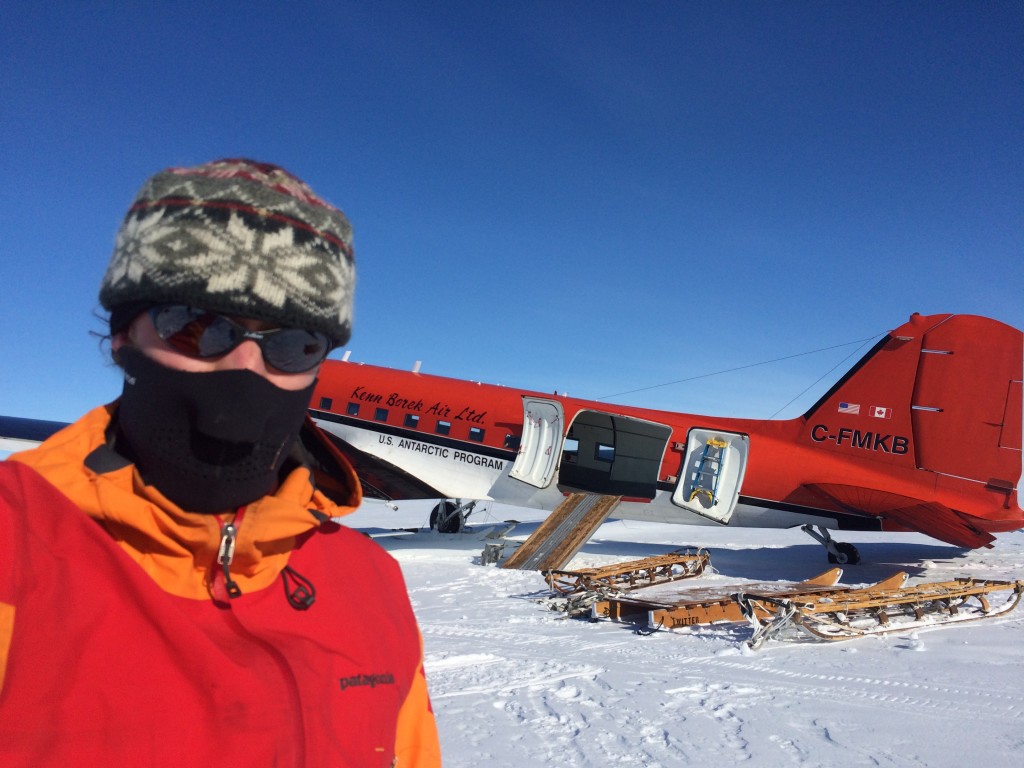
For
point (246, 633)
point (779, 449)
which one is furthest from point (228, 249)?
point (779, 449)

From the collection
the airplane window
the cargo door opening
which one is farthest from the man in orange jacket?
the airplane window

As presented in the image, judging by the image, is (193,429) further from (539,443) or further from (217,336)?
(539,443)

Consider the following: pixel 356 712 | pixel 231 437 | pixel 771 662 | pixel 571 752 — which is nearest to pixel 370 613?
pixel 356 712

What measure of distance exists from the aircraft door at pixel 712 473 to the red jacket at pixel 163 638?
1139cm

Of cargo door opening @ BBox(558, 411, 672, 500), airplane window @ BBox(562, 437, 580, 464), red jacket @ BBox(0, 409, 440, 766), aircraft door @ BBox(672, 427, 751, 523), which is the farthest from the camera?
airplane window @ BBox(562, 437, 580, 464)

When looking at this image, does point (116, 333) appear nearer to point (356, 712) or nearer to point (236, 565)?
point (236, 565)

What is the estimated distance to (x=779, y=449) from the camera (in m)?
12.6

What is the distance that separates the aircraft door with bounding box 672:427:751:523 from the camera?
39.5 feet

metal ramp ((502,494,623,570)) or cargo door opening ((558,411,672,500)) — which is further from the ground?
cargo door opening ((558,411,672,500))

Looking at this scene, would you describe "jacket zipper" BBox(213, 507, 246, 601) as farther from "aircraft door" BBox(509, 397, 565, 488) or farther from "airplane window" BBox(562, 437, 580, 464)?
"airplane window" BBox(562, 437, 580, 464)

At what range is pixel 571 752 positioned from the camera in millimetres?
3639

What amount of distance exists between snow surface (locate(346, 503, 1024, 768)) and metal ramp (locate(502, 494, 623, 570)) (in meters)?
2.02

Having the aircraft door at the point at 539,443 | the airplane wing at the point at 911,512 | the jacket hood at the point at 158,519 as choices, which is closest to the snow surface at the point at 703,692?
the jacket hood at the point at 158,519

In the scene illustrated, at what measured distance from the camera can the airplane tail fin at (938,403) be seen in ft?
38.7
